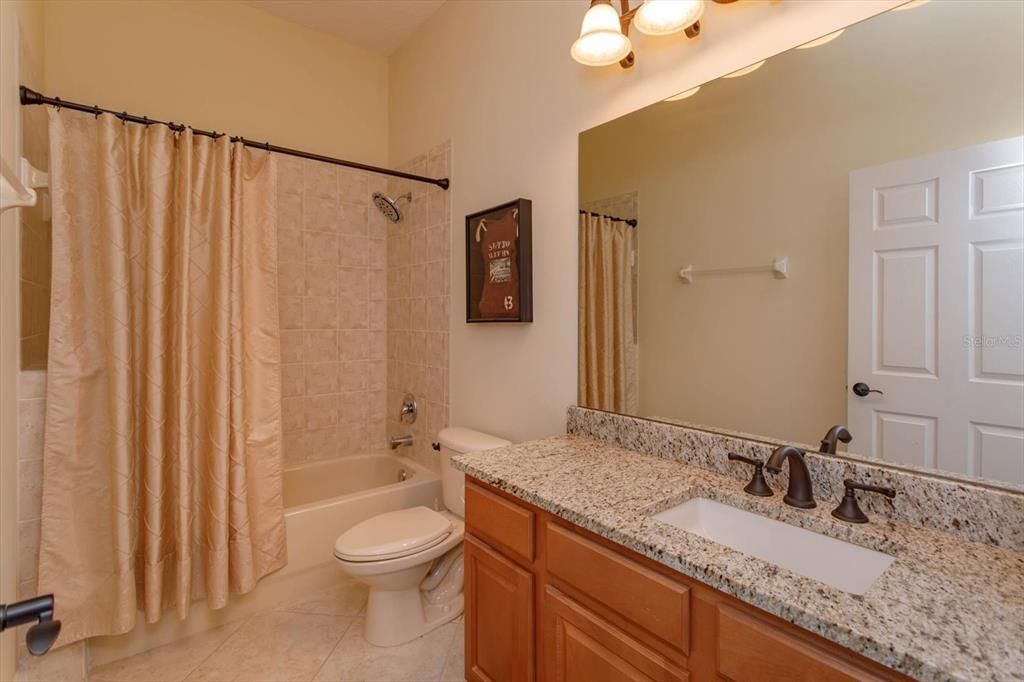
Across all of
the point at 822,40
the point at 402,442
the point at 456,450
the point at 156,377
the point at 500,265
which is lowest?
the point at 402,442

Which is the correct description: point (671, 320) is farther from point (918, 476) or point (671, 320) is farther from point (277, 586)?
point (277, 586)

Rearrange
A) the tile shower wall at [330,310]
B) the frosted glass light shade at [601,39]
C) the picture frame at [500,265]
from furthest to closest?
the tile shower wall at [330,310], the picture frame at [500,265], the frosted glass light shade at [601,39]

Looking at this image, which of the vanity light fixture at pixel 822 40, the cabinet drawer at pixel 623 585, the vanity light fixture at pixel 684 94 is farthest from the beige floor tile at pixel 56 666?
the vanity light fixture at pixel 822 40

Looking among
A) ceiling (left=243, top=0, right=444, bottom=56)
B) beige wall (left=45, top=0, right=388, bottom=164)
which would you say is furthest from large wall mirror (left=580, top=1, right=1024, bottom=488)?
beige wall (left=45, top=0, right=388, bottom=164)

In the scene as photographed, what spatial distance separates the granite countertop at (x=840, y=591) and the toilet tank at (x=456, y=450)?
2.15 ft

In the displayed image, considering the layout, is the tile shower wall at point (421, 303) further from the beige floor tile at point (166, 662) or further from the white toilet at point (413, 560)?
the beige floor tile at point (166, 662)

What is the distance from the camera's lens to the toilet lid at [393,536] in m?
1.71

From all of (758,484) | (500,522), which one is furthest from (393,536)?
(758,484)

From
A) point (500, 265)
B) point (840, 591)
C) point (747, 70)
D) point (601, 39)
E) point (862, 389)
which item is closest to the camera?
point (840, 591)

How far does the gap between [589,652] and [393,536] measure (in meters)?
0.99

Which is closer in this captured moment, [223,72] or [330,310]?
[223,72]

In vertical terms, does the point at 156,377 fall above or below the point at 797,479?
above

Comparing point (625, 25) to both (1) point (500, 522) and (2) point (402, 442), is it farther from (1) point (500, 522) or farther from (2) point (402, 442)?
(2) point (402, 442)

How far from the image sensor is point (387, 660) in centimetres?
174
